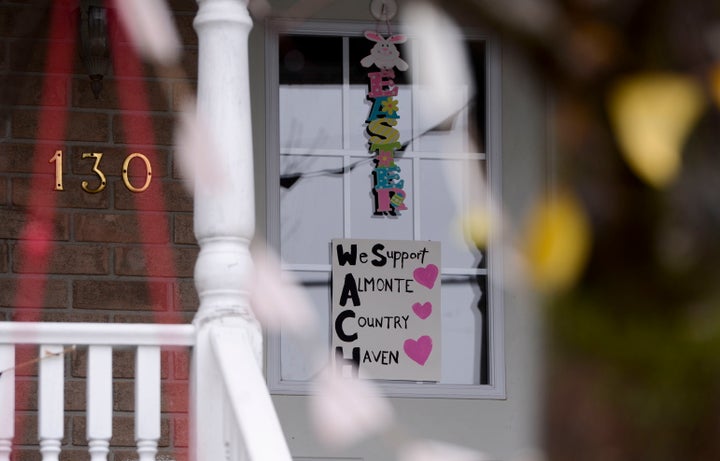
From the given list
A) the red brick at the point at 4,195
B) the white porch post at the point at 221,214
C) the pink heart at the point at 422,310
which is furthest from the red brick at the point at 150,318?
the white porch post at the point at 221,214

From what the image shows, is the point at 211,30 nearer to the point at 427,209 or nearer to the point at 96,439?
the point at 96,439

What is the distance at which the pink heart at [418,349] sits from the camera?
5045 mm

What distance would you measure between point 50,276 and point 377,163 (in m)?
1.27

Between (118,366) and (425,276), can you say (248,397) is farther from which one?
(425,276)

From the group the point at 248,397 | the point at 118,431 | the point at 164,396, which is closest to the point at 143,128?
the point at 164,396

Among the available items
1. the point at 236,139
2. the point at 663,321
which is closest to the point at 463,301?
the point at 236,139

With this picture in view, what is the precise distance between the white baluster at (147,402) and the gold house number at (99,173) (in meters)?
1.64

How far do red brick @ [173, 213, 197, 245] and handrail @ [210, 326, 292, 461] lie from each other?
1619 mm

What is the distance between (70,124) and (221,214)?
171 cm

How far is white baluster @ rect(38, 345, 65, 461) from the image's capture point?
311 cm

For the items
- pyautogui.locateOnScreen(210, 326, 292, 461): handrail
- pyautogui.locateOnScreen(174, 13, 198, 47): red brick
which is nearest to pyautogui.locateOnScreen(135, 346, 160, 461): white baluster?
pyautogui.locateOnScreen(210, 326, 292, 461): handrail

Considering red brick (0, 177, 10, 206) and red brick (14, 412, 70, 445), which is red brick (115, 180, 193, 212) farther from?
red brick (14, 412, 70, 445)

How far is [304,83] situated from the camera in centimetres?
519

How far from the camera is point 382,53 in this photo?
17.1 ft
